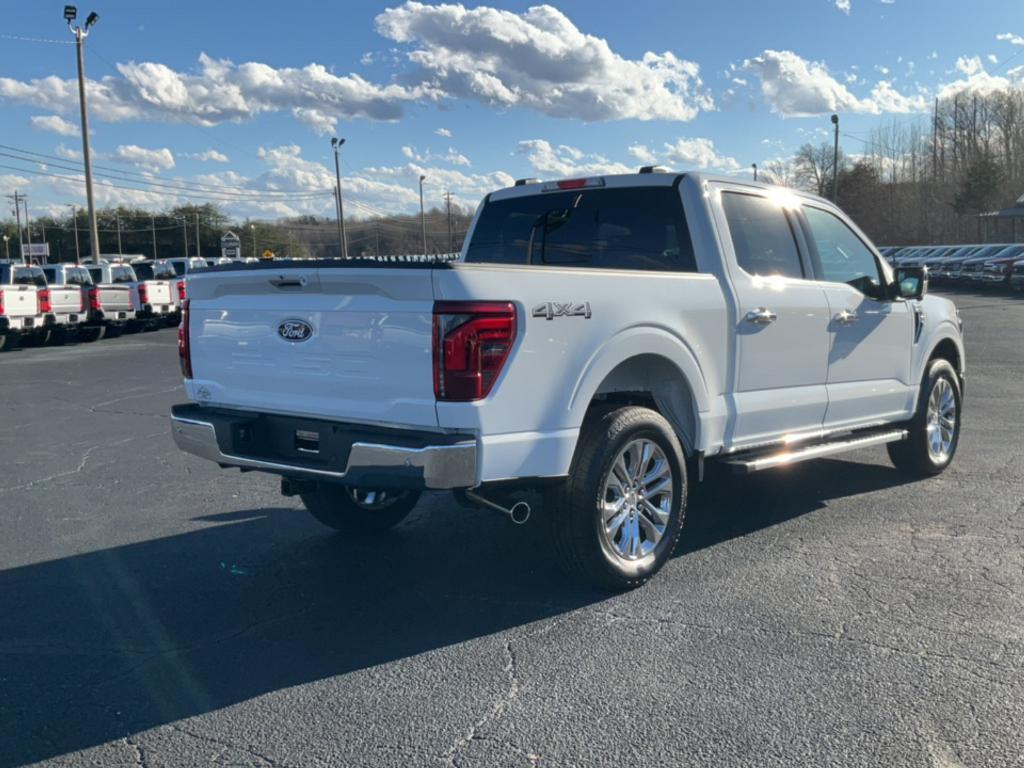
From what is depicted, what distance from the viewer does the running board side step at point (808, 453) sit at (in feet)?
17.9

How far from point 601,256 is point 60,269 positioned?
23777mm

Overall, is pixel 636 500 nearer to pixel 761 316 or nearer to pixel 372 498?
pixel 761 316

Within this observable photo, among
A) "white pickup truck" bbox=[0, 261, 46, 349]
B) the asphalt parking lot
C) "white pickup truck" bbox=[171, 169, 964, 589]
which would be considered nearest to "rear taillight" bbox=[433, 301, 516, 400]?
"white pickup truck" bbox=[171, 169, 964, 589]

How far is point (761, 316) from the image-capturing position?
5.51 metres

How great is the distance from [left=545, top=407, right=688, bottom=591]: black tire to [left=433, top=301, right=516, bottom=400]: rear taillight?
2.44ft

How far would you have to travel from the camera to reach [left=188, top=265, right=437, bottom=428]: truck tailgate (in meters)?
4.13

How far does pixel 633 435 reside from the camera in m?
4.73

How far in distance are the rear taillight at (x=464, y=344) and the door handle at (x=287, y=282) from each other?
79 cm

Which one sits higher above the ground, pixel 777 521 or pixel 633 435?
pixel 633 435

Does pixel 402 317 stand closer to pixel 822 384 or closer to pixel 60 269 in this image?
pixel 822 384

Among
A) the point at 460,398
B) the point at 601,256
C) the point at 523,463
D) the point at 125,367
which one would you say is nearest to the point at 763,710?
the point at 523,463

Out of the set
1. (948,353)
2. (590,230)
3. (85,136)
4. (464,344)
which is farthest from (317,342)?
(85,136)

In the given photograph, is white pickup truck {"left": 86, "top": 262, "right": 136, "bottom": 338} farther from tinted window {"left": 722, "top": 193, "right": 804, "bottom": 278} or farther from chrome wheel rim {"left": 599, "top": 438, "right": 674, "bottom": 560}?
chrome wheel rim {"left": 599, "top": 438, "right": 674, "bottom": 560}

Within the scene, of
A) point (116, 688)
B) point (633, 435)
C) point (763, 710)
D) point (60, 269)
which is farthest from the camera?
point (60, 269)
